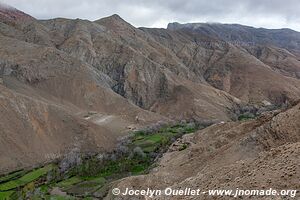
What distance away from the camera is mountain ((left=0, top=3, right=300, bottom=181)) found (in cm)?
10094

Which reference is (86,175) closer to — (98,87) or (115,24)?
(98,87)

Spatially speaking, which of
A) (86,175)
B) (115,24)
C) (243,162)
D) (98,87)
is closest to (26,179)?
(86,175)

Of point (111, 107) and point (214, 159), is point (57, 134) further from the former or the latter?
point (214, 159)

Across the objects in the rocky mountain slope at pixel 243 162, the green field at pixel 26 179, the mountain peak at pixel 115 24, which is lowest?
the green field at pixel 26 179

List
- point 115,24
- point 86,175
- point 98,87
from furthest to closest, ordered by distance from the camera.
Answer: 1. point 115,24
2. point 98,87
3. point 86,175

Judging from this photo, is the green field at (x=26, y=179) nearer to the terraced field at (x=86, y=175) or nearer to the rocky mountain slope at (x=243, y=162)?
the terraced field at (x=86, y=175)

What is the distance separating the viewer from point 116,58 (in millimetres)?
166125

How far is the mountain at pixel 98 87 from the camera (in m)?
101

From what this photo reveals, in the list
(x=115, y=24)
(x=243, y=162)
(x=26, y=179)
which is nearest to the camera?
(x=243, y=162)

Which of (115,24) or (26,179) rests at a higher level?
(115,24)

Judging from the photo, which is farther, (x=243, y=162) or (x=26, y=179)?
(x=26, y=179)

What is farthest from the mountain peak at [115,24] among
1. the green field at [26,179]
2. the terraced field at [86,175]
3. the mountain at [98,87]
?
the green field at [26,179]

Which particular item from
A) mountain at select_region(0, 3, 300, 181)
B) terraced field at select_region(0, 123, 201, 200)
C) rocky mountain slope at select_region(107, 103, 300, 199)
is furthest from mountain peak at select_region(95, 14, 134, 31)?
rocky mountain slope at select_region(107, 103, 300, 199)

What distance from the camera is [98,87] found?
140 m
